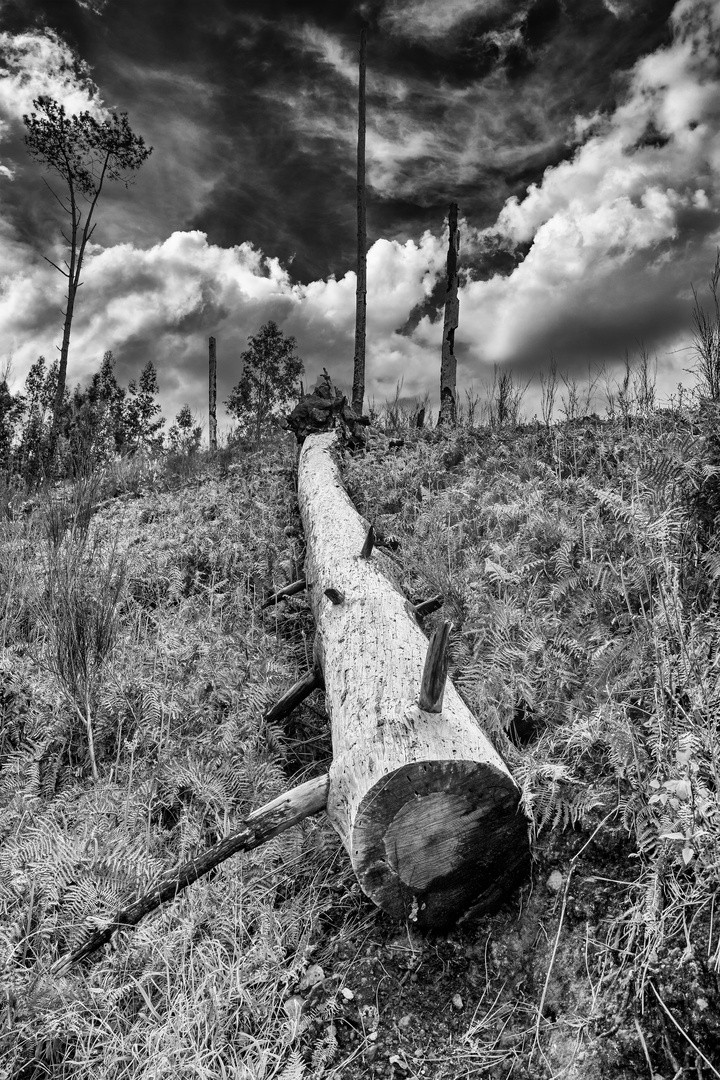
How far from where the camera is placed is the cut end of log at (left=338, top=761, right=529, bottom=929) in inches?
77.5

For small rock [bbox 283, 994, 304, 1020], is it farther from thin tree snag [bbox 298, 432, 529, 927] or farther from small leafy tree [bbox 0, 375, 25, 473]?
small leafy tree [bbox 0, 375, 25, 473]

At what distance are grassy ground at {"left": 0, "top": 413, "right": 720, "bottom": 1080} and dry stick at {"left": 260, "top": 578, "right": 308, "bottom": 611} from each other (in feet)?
1.34

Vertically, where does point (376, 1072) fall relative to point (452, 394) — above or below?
below

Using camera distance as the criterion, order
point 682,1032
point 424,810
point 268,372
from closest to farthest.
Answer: point 682,1032
point 424,810
point 268,372

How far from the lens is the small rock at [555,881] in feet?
6.50

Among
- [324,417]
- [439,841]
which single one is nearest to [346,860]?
[439,841]

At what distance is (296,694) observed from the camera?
10.2 ft

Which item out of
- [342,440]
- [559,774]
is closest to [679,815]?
[559,774]

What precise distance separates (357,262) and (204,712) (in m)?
14.9

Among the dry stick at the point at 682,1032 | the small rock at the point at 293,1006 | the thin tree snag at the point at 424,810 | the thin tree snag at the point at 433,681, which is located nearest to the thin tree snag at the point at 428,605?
the thin tree snag at the point at 424,810

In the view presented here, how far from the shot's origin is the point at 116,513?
7.94 metres

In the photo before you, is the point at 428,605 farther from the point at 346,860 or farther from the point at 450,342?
the point at 450,342

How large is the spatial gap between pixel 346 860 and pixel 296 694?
919mm

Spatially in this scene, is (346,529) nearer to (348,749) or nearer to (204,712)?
(204,712)
